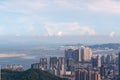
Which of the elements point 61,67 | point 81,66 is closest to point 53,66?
point 61,67

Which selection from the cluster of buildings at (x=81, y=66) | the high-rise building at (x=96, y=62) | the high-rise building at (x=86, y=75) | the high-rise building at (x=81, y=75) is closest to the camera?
the high-rise building at (x=86, y=75)

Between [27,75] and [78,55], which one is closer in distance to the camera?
[27,75]

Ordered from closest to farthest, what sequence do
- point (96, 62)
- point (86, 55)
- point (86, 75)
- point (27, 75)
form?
1. point (27, 75)
2. point (86, 75)
3. point (96, 62)
4. point (86, 55)

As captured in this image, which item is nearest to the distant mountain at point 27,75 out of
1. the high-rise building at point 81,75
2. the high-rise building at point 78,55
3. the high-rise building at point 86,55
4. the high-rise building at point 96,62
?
the high-rise building at point 81,75

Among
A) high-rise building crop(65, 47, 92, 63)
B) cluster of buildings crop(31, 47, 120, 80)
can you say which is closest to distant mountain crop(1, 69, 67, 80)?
cluster of buildings crop(31, 47, 120, 80)

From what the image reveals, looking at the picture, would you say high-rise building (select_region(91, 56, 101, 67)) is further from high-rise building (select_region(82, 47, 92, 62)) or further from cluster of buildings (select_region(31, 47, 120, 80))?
high-rise building (select_region(82, 47, 92, 62))

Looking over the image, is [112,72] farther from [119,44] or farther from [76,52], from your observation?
[119,44]

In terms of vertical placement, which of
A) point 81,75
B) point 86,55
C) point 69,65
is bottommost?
point 81,75

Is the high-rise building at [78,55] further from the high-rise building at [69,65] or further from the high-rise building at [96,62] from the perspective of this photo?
the high-rise building at [69,65]

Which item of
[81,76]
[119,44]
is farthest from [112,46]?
[81,76]

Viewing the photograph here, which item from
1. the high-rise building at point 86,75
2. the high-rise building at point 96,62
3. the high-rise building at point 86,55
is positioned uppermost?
the high-rise building at point 86,55

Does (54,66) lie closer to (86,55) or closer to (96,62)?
(96,62)
